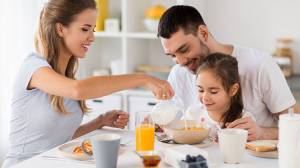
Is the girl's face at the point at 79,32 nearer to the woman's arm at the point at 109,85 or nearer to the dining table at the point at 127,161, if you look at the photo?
the woman's arm at the point at 109,85

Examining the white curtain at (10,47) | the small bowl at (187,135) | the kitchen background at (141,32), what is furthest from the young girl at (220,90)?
the white curtain at (10,47)

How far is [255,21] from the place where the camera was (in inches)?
Result: 139

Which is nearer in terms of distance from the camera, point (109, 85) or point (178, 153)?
point (178, 153)

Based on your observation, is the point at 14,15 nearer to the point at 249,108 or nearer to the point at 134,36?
the point at 134,36

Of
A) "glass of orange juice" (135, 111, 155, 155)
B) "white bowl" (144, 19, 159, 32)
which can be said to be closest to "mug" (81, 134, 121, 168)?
"glass of orange juice" (135, 111, 155, 155)

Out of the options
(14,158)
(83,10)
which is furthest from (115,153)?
(83,10)

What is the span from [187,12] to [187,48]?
0.17 m

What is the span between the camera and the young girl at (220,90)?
2156 millimetres

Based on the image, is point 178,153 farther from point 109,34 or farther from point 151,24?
point 109,34

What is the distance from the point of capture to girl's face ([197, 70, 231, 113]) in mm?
2154

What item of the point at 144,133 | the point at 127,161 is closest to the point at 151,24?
the point at 144,133

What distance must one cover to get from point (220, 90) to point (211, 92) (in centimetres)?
5

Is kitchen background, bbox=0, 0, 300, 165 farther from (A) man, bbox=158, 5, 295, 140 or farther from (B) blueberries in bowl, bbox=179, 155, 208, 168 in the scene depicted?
(B) blueberries in bowl, bbox=179, 155, 208, 168

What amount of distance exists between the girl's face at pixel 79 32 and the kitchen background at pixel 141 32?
136 centimetres
